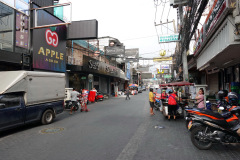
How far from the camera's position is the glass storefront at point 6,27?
33.8ft

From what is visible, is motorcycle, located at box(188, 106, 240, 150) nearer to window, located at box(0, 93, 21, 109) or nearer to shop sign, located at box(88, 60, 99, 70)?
window, located at box(0, 93, 21, 109)

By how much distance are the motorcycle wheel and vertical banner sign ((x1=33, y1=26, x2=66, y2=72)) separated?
11652 millimetres

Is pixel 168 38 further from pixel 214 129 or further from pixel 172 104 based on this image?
pixel 214 129

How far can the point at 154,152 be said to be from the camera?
429 centimetres

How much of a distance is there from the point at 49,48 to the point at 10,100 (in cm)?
846

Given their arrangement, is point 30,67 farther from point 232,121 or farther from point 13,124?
point 232,121

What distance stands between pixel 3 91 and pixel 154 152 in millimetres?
5768

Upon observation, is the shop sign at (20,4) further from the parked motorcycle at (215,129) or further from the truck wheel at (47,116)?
the parked motorcycle at (215,129)

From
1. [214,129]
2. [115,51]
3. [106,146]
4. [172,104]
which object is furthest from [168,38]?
[115,51]

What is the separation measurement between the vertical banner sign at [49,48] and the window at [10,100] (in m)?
6.14

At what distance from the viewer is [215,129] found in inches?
172

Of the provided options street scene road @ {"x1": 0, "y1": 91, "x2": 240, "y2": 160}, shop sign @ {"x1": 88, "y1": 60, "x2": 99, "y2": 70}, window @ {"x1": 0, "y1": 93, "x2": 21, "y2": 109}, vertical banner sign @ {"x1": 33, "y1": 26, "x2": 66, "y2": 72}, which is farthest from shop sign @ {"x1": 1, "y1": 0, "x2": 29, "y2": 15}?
street scene road @ {"x1": 0, "y1": 91, "x2": 240, "y2": 160}

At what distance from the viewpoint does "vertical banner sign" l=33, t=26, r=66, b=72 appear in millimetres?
12367

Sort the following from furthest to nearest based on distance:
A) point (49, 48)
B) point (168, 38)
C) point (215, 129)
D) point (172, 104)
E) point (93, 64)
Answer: point (93, 64) → point (168, 38) → point (49, 48) → point (172, 104) → point (215, 129)
